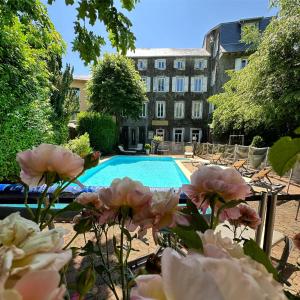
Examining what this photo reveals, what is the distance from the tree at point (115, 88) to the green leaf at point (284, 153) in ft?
64.3

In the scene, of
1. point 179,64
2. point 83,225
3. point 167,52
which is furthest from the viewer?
point 167,52

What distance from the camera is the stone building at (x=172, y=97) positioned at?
24969 mm

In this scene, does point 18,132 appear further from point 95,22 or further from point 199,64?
point 199,64

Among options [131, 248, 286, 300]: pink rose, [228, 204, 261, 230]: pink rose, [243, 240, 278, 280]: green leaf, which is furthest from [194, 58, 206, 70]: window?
[131, 248, 286, 300]: pink rose

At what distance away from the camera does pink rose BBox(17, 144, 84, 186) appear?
579 mm

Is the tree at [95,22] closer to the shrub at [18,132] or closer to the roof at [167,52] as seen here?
the shrub at [18,132]

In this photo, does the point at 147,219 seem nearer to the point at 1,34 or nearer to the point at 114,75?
the point at 1,34

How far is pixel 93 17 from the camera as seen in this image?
1585 mm

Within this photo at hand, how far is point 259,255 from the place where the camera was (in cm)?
39

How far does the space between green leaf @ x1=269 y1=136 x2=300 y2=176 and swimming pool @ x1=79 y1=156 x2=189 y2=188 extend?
7.80 m

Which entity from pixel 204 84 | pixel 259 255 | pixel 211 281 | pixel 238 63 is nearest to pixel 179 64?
pixel 204 84

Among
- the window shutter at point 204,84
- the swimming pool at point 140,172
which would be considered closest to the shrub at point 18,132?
the swimming pool at point 140,172

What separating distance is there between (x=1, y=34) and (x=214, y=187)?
6014mm

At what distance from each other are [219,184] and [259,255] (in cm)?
20
